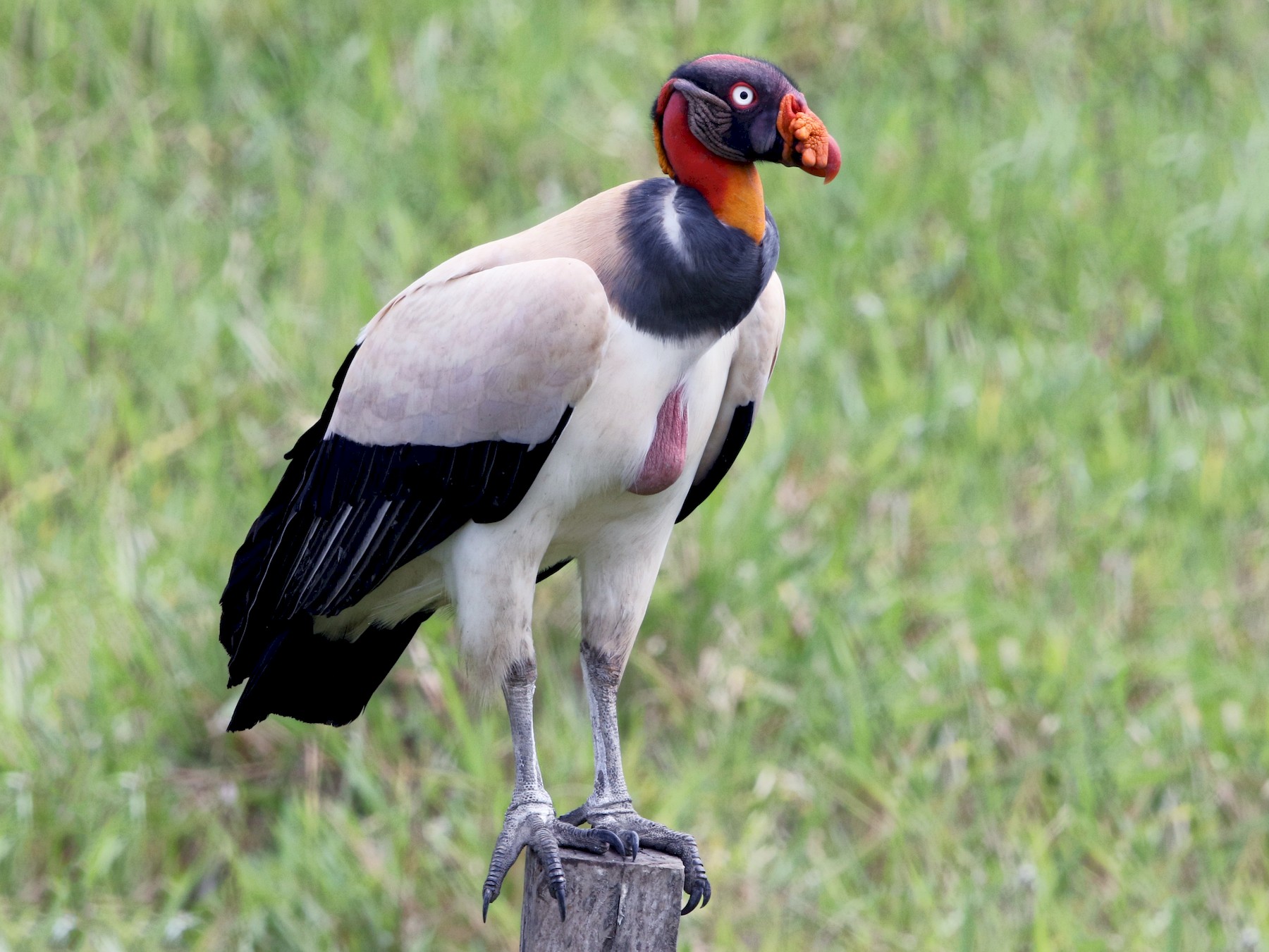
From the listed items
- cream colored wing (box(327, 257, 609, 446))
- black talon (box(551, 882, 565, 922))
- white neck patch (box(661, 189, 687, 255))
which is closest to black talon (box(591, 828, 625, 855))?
black talon (box(551, 882, 565, 922))

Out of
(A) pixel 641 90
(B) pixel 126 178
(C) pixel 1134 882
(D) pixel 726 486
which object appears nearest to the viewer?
(C) pixel 1134 882

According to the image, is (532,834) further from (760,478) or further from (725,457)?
(760,478)

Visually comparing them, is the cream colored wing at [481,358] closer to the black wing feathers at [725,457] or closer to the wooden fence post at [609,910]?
the black wing feathers at [725,457]

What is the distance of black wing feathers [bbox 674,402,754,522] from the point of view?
316 centimetres

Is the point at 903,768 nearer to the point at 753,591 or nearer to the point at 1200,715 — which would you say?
the point at 753,591

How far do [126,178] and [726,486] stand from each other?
11.9ft

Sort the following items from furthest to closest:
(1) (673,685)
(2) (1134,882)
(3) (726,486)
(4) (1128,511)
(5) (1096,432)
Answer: (5) (1096,432) < (4) (1128,511) < (3) (726,486) < (1) (673,685) < (2) (1134,882)

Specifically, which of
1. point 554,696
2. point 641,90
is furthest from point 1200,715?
point 641,90

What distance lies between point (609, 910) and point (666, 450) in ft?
2.73

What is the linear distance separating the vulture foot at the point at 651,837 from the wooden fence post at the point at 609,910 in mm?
106

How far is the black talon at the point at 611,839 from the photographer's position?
117 inches

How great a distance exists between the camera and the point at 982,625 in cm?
544

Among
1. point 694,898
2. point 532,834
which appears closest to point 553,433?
point 532,834

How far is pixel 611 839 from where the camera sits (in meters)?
2.98
